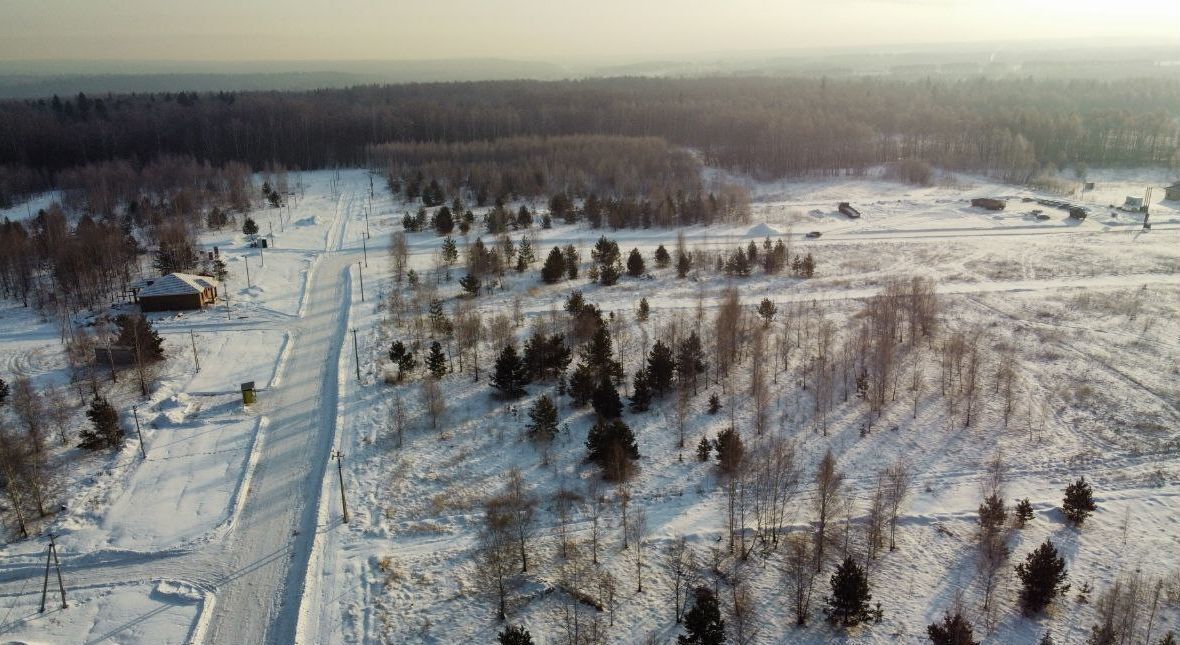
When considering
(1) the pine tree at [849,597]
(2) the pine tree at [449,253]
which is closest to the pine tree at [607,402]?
(1) the pine tree at [849,597]

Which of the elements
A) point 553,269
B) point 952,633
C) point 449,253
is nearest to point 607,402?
point 952,633

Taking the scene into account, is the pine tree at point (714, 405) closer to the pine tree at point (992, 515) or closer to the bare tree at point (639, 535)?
the bare tree at point (639, 535)

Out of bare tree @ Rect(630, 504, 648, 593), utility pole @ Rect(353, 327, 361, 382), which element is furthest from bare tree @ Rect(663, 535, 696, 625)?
utility pole @ Rect(353, 327, 361, 382)

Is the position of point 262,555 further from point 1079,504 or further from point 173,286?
point 173,286

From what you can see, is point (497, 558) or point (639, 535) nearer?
point (497, 558)

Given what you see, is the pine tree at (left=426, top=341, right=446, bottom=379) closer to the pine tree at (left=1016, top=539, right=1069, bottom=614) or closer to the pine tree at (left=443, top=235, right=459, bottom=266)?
the pine tree at (left=443, top=235, right=459, bottom=266)

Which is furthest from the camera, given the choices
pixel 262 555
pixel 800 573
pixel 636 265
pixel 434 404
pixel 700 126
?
pixel 700 126
